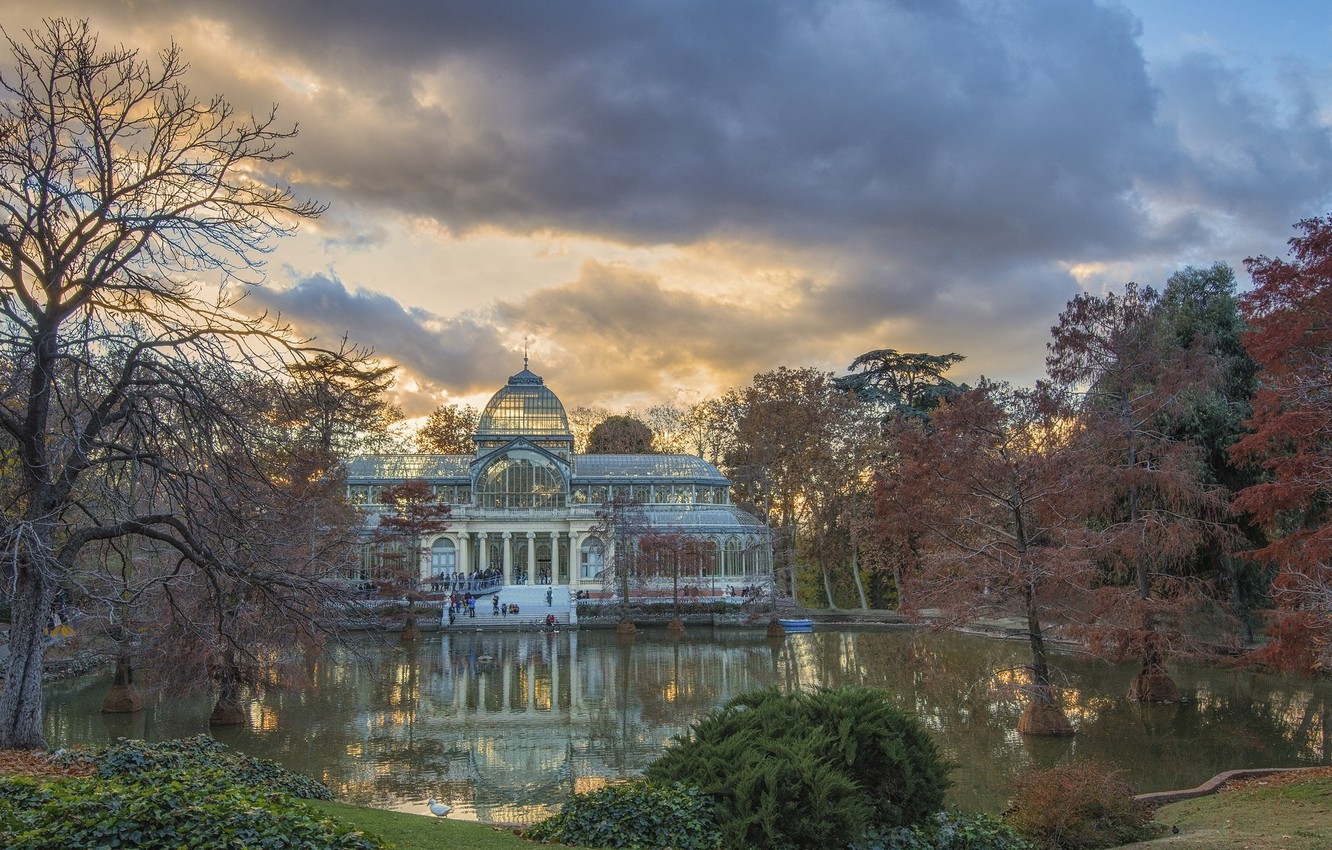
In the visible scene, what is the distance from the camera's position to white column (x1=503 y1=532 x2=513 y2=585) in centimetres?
4997

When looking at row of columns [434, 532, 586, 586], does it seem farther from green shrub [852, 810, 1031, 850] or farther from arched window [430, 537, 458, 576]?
green shrub [852, 810, 1031, 850]

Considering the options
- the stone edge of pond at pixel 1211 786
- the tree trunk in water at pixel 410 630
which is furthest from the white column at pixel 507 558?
the stone edge of pond at pixel 1211 786

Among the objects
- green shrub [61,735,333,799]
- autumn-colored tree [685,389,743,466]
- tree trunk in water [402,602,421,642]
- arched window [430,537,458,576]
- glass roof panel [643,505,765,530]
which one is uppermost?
autumn-colored tree [685,389,743,466]

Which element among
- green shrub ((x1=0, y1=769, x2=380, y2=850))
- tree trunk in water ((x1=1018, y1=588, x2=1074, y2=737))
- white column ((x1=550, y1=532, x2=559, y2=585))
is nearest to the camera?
green shrub ((x1=0, y1=769, x2=380, y2=850))

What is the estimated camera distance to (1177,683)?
22.3 m

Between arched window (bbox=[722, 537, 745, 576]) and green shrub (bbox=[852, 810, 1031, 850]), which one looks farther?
arched window (bbox=[722, 537, 745, 576])

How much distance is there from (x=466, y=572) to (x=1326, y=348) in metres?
42.3

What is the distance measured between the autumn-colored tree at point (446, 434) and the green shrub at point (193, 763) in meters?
54.5

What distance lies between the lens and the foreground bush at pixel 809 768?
7985mm

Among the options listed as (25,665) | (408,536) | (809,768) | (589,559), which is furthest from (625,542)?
(809,768)

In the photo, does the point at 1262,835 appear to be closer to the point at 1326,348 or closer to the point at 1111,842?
the point at 1111,842

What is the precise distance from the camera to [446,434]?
65.9 metres

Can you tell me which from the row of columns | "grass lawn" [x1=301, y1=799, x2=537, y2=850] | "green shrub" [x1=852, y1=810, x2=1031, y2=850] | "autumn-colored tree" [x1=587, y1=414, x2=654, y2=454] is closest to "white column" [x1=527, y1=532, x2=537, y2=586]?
the row of columns

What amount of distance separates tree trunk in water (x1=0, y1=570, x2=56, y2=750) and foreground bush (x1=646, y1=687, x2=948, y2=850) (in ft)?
22.4
